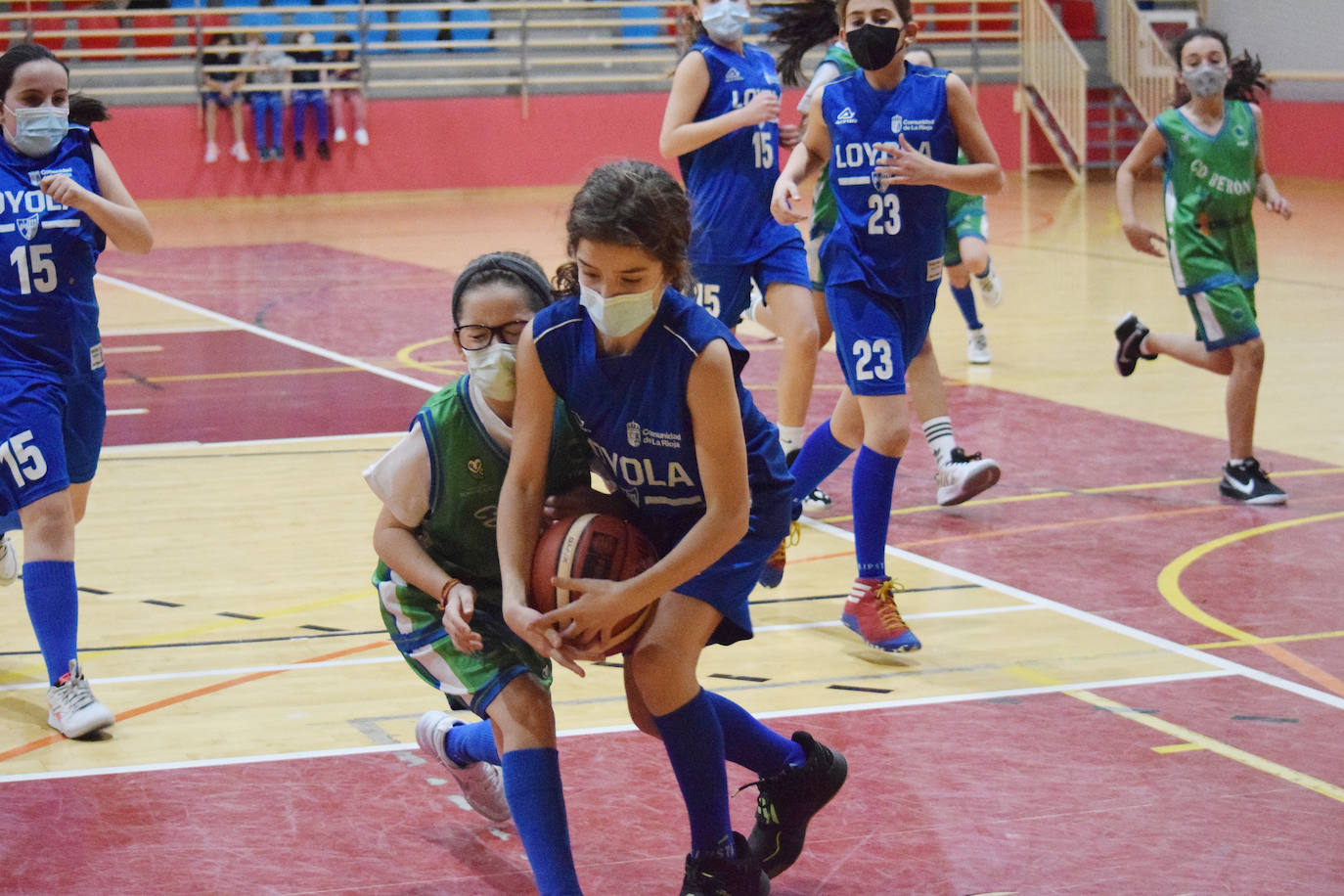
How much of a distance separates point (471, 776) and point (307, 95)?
1664 cm

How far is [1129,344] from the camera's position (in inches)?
291

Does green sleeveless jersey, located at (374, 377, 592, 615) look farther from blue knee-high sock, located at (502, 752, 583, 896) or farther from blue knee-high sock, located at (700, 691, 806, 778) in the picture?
blue knee-high sock, located at (700, 691, 806, 778)

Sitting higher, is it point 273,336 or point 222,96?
point 222,96

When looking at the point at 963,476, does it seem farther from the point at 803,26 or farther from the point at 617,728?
the point at 617,728

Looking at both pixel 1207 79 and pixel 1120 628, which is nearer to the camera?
pixel 1120 628

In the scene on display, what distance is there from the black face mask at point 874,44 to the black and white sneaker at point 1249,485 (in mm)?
2337

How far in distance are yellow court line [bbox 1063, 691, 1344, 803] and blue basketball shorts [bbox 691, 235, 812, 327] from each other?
6.82 ft

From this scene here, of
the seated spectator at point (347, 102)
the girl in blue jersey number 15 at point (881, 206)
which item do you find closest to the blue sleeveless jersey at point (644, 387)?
the girl in blue jersey number 15 at point (881, 206)

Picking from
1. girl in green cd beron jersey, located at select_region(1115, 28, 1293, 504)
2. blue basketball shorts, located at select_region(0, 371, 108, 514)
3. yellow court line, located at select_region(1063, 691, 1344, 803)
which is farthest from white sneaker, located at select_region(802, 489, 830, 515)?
blue basketball shorts, located at select_region(0, 371, 108, 514)

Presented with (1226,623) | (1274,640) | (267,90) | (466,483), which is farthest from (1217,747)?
(267,90)

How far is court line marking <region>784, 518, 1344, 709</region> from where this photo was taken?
14.2 ft

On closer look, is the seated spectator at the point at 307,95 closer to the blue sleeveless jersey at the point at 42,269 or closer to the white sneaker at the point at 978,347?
the white sneaker at the point at 978,347

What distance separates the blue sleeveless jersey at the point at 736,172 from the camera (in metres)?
5.86

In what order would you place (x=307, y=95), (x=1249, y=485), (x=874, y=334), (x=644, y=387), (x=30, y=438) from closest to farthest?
(x=644, y=387)
(x=30, y=438)
(x=874, y=334)
(x=1249, y=485)
(x=307, y=95)
